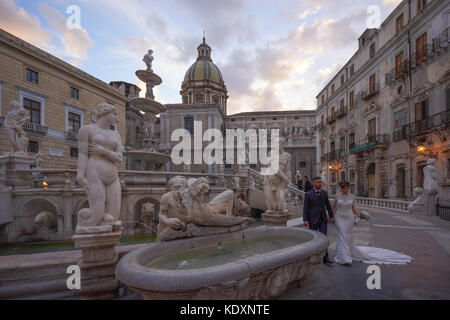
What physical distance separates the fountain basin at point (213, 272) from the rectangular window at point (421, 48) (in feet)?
60.1

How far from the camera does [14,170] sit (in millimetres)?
8352

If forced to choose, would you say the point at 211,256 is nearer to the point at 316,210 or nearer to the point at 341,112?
the point at 316,210

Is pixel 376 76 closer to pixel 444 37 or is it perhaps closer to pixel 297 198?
pixel 444 37

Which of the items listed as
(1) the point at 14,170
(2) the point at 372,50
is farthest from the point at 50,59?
(2) the point at 372,50

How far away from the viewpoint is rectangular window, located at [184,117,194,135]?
119 ft

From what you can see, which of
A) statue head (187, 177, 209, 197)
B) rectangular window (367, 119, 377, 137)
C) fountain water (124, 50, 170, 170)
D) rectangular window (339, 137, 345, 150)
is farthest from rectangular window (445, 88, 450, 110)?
statue head (187, 177, 209, 197)

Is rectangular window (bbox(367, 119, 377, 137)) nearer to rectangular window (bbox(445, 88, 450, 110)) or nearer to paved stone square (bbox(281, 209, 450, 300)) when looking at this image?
rectangular window (bbox(445, 88, 450, 110))

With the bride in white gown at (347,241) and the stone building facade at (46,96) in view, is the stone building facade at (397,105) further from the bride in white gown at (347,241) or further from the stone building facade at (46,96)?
the stone building facade at (46,96)

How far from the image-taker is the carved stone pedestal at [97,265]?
286cm

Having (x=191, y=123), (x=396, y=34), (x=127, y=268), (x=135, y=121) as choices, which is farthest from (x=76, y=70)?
(x=396, y=34)

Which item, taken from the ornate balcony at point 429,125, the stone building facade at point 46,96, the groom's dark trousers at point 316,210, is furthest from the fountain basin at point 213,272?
the stone building facade at point 46,96

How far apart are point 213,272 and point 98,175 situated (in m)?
2.16

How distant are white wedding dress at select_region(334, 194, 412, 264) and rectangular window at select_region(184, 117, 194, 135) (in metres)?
33.4

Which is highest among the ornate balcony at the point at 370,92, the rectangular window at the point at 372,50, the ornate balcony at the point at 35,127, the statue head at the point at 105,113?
the rectangular window at the point at 372,50
